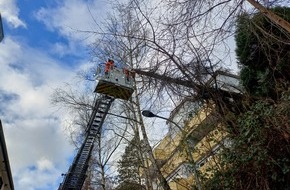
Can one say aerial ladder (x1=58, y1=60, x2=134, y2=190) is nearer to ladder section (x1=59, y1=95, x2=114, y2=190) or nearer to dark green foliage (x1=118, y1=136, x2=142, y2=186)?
ladder section (x1=59, y1=95, x2=114, y2=190)

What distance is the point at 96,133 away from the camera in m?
19.3

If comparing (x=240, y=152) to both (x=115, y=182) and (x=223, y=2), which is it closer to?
(x=223, y=2)

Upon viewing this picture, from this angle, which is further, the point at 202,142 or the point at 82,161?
the point at 82,161

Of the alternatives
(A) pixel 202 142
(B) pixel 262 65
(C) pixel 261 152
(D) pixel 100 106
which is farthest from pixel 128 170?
(C) pixel 261 152

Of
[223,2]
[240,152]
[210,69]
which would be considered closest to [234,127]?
[240,152]

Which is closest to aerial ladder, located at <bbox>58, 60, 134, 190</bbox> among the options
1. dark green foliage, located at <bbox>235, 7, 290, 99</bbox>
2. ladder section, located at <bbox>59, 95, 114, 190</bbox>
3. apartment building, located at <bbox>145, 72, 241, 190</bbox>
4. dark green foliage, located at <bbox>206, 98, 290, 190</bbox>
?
ladder section, located at <bbox>59, 95, 114, 190</bbox>

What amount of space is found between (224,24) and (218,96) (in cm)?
440

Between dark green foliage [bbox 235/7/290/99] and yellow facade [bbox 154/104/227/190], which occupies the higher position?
dark green foliage [bbox 235/7/290/99]

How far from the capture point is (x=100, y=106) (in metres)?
18.2

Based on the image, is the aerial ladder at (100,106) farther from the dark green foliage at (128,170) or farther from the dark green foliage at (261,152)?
the dark green foliage at (261,152)

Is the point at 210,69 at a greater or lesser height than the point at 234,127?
greater

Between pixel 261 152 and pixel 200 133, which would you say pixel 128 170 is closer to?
pixel 200 133

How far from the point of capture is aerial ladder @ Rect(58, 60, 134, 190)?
15.9 m

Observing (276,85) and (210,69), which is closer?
(276,85)
